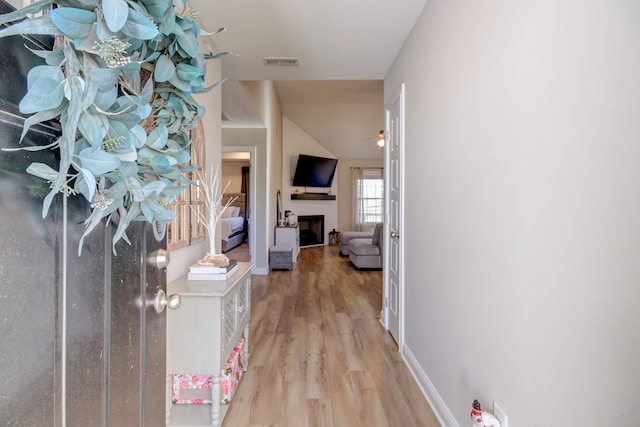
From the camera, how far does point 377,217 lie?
30.7ft

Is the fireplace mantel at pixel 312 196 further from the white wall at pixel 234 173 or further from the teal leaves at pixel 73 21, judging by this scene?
the teal leaves at pixel 73 21

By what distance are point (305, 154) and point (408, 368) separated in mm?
6505

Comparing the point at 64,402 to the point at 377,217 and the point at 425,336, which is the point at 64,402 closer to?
the point at 425,336

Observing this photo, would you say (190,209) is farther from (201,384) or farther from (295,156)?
(295,156)

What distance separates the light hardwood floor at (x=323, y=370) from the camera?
5.90ft

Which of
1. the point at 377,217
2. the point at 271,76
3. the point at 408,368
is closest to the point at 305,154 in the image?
the point at 377,217

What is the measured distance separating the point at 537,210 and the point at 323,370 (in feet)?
6.01

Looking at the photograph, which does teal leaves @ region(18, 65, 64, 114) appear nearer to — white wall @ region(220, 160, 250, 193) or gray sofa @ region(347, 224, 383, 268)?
gray sofa @ region(347, 224, 383, 268)

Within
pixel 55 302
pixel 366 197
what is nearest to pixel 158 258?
pixel 55 302

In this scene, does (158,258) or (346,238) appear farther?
(346,238)

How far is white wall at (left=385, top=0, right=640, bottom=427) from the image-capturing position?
2.51 ft

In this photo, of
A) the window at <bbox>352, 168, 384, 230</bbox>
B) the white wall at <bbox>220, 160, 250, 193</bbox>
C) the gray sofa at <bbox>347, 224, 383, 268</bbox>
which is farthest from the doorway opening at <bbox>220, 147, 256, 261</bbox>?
the window at <bbox>352, 168, 384, 230</bbox>

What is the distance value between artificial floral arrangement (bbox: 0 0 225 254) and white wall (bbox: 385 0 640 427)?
1017 mm

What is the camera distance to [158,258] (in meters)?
0.91
